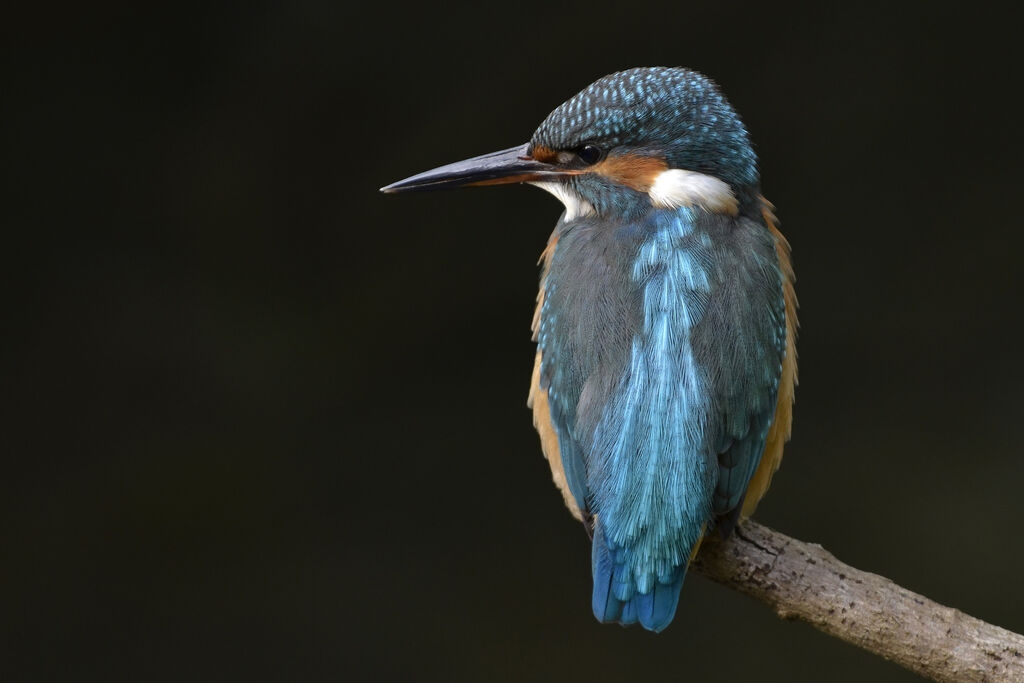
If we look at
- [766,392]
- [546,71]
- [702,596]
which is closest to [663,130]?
[766,392]

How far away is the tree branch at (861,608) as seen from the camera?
1865mm

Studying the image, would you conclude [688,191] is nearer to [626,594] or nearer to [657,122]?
[657,122]

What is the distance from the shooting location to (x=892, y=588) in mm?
1935

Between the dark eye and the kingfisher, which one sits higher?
the dark eye

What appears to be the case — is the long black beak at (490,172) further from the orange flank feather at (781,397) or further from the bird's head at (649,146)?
the orange flank feather at (781,397)

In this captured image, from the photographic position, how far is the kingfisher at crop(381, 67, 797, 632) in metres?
1.78

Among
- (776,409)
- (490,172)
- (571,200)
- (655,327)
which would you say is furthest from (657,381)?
(490,172)

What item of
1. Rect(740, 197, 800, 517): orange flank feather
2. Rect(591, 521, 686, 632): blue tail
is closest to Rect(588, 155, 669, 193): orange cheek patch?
Rect(740, 197, 800, 517): orange flank feather

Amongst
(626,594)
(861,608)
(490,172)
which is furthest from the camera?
(490,172)

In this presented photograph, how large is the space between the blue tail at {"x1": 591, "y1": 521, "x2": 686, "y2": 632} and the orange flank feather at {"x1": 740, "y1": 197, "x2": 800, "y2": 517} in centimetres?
24

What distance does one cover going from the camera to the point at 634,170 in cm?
195

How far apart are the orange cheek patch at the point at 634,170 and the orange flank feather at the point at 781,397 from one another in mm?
212

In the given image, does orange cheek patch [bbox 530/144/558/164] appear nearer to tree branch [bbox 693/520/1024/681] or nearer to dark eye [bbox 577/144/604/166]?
dark eye [bbox 577/144/604/166]

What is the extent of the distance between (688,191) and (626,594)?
616mm
